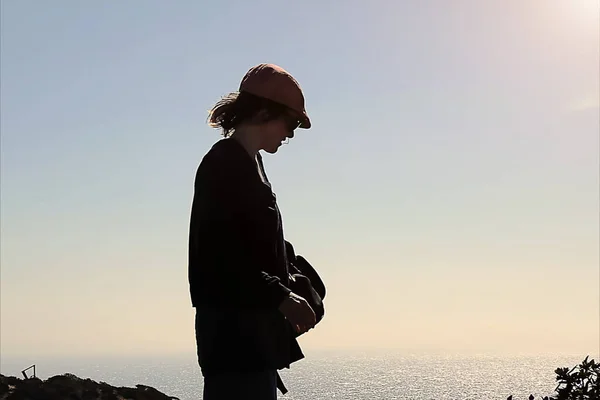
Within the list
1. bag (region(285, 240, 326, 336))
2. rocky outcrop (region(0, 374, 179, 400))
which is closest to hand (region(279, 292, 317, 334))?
bag (region(285, 240, 326, 336))

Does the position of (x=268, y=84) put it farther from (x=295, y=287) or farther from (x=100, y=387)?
(x=100, y=387)

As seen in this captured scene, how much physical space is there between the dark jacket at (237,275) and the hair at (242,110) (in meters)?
0.30

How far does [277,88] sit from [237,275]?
3.48ft

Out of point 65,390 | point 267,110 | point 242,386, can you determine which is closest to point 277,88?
point 267,110

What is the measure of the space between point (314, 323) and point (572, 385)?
82.3 inches

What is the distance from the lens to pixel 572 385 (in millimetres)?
5102

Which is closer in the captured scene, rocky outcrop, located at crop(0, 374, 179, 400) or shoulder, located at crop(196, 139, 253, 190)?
shoulder, located at crop(196, 139, 253, 190)

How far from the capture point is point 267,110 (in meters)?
4.20

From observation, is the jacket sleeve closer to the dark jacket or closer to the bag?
the dark jacket

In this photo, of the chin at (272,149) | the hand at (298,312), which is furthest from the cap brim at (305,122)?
the hand at (298,312)

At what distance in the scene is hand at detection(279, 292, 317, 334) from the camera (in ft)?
12.7

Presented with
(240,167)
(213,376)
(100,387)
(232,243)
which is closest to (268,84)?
(240,167)

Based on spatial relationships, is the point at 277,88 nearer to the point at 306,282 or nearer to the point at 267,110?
the point at 267,110

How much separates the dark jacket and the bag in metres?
0.21
